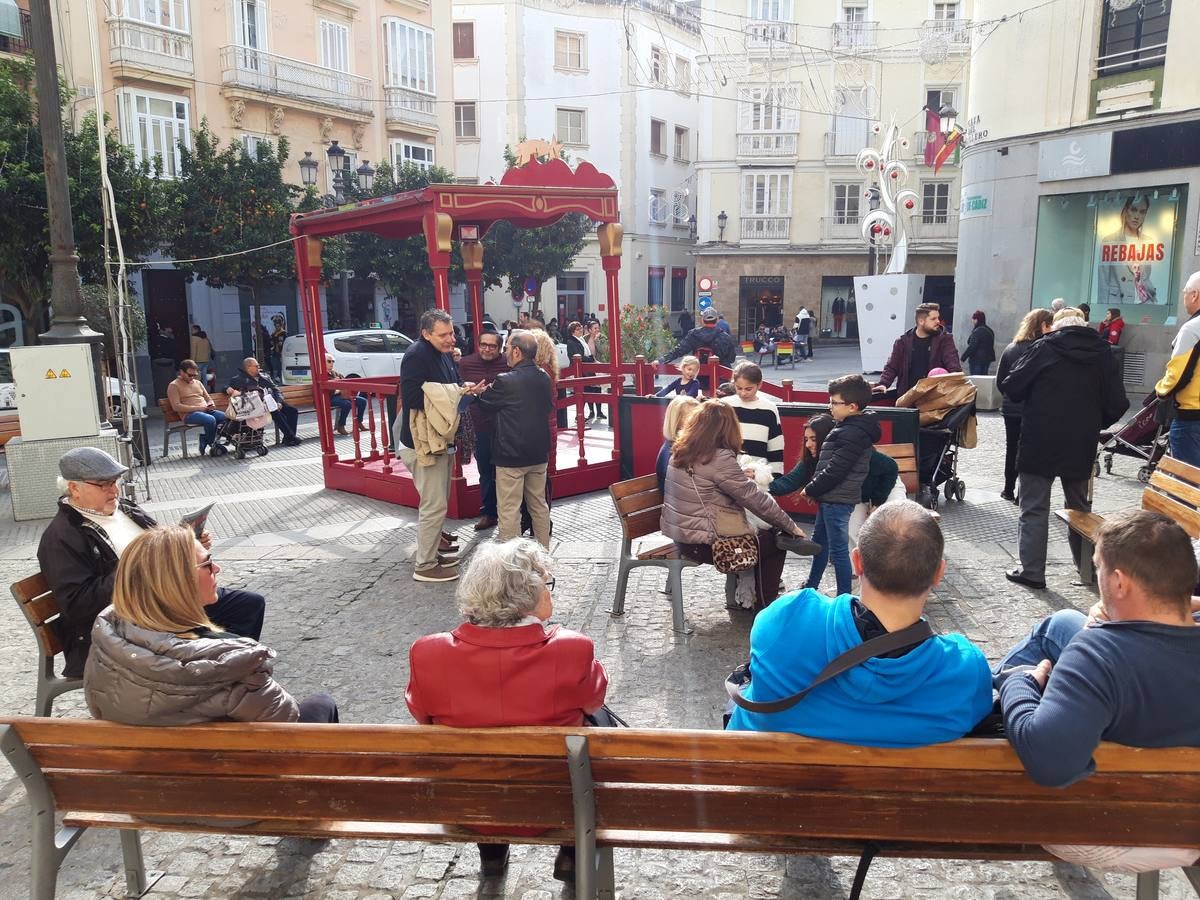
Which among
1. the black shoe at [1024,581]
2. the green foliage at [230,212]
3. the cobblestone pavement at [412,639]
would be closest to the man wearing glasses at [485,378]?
the cobblestone pavement at [412,639]

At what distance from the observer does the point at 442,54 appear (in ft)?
102

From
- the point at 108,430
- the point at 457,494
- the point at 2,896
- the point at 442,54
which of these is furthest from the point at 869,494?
the point at 442,54

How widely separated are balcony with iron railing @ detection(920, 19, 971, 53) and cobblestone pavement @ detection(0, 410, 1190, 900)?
97.8ft

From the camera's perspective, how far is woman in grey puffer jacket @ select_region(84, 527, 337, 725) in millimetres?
2721

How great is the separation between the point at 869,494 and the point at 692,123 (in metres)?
39.2

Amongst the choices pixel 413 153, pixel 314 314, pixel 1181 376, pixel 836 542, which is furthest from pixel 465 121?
pixel 836 542

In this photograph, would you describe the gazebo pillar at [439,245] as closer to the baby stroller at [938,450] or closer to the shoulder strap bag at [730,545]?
the shoulder strap bag at [730,545]

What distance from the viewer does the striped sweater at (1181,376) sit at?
6516 millimetres

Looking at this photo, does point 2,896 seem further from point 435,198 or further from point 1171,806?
point 435,198

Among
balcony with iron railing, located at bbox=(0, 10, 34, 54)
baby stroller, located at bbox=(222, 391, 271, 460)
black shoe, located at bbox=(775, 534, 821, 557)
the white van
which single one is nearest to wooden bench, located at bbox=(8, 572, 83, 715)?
black shoe, located at bbox=(775, 534, 821, 557)

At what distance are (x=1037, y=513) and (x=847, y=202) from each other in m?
33.8

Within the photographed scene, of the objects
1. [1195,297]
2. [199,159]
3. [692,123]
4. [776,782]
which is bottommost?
[776,782]

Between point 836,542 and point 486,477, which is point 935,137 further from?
point 836,542

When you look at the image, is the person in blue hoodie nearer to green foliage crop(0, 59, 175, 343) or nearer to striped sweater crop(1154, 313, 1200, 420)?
striped sweater crop(1154, 313, 1200, 420)
